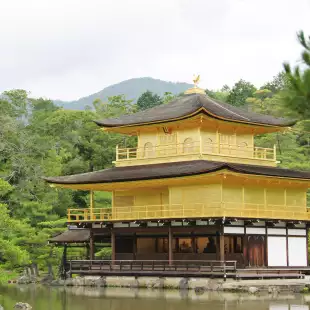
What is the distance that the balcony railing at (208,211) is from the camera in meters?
36.9

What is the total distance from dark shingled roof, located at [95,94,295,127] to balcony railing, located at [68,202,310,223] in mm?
4800

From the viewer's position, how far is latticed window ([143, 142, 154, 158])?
43750 millimetres

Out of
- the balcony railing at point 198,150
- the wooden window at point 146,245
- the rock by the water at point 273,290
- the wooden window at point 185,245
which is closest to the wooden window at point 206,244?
the wooden window at point 185,245

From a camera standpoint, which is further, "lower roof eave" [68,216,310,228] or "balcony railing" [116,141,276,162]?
"balcony railing" [116,141,276,162]

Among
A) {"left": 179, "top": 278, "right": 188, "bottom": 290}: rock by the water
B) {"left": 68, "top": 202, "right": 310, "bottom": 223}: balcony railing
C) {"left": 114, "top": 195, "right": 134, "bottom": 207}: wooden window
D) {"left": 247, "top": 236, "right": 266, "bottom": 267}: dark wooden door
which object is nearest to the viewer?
{"left": 179, "top": 278, "right": 188, "bottom": 290}: rock by the water

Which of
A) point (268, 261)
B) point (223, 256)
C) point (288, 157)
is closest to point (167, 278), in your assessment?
point (223, 256)

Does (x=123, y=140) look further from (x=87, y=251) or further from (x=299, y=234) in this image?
(x=299, y=234)

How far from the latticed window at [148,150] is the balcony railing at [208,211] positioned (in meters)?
3.57

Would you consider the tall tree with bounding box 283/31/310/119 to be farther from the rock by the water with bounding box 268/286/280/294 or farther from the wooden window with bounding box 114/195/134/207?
the wooden window with bounding box 114/195/134/207

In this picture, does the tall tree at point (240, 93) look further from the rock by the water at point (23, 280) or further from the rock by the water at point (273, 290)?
the rock by the water at point (273, 290)

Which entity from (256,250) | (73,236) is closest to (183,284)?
(256,250)

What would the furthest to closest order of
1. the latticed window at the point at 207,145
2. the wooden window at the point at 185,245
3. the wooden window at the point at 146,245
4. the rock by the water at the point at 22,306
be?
the wooden window at the point at 146,245 < the latticed window at the point at 207,145 < the wooden window at the point at 185,245 < the rock by the water at the point at 22,306

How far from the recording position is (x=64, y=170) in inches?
2387

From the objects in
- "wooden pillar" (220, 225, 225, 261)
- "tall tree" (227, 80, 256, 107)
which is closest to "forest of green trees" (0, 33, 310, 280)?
"tall tree" (227, 80, 256, 107)
